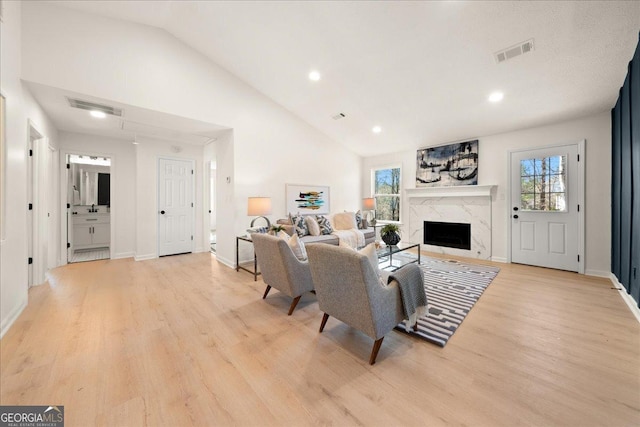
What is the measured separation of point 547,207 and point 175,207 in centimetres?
727

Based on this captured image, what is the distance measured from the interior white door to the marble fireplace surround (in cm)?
520

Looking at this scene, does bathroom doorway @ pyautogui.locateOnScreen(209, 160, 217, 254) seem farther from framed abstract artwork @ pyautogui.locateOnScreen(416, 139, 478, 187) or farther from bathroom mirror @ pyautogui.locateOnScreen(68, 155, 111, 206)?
framed abstract artwork @ pyautogui.locateOnScreen(416, 139, 478, 187)

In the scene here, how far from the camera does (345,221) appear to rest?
556 cm

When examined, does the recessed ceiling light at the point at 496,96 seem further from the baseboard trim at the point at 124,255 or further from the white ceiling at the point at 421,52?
the baseboard trim at the point at 124,255

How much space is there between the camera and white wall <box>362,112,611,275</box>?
3.72 meters

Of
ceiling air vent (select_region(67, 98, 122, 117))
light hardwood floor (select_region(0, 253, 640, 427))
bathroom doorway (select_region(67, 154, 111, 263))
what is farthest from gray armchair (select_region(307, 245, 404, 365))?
bathroom doorway (select_region(67, 154, 111, 263))

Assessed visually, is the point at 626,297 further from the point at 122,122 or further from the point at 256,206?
the point at 122,122

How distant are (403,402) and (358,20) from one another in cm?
367

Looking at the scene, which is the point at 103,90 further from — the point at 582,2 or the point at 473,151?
the point at 473,151

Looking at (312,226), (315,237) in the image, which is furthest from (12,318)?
(312,226)

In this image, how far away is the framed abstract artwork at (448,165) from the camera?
5008 mm

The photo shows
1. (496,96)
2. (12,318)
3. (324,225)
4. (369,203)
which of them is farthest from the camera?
(369,203)

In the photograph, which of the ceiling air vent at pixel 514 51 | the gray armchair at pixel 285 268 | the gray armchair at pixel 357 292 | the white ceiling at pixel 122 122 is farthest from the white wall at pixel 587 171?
the white ceiling at pixel 122 122

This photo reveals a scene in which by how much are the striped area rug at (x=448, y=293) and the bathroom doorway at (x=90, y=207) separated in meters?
6.52
